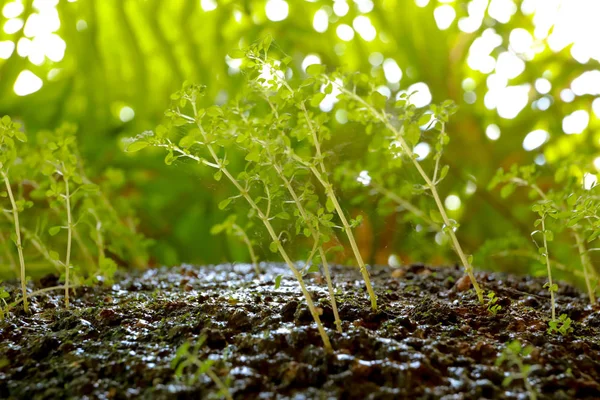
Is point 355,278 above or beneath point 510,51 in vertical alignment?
beneath

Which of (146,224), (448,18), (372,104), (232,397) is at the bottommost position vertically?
(232,397)

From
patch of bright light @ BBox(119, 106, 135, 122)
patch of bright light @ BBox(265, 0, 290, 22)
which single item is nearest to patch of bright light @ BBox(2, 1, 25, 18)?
patch of bright light @ BBox(119, 106, 135, 122)

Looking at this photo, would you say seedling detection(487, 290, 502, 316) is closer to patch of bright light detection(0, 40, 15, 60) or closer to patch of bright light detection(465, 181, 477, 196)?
patch of bright light detection(465, 181, 477, 196)

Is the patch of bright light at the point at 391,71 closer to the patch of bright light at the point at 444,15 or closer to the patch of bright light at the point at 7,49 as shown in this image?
the patch of bright light at the point at 444,15

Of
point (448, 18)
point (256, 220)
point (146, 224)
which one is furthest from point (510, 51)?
point (146, 224)

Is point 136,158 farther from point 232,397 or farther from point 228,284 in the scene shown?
point 232,397

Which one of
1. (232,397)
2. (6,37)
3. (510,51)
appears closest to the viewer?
(232,397)

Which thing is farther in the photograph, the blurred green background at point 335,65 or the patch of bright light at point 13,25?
the blurred green background at point 335,65

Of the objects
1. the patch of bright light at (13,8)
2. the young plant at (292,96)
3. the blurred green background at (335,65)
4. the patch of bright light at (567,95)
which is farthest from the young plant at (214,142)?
the patch of bright light at (567,95)
